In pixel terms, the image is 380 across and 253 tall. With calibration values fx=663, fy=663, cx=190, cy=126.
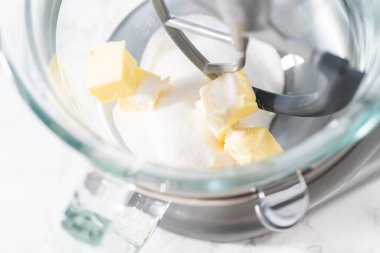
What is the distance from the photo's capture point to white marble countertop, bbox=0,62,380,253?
694 mm

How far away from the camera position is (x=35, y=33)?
1.99ft

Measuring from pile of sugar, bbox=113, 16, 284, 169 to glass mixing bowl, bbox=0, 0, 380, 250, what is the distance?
2cm

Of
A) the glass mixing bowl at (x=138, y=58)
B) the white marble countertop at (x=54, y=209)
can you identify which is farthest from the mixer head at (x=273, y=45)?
the white marble countertop at (x=54, y=209)

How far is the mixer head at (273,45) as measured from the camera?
0.51 metres

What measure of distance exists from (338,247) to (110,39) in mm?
329

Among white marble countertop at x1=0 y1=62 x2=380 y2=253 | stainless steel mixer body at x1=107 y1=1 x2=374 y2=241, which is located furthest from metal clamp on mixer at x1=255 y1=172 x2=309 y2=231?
white marble countertop at x1=0 y1=62 x2=380 y2=253

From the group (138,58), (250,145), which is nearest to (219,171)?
(250,145)

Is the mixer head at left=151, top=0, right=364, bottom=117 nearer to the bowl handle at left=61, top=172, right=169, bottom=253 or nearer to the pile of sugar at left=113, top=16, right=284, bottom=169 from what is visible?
the pile of sugar at left=113, top=16, right=284, bottom=169

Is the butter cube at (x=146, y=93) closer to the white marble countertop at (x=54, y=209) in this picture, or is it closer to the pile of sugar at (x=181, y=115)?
the pile of sugar at (x=181, y=115)

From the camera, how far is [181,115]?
640 mm

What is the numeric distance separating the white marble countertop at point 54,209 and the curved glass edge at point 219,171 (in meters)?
0.20

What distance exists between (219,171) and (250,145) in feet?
0.36

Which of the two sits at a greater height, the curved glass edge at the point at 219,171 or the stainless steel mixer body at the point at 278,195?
the curved glass edge at the point at 219,171

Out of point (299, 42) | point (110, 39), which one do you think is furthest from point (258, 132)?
point (110, 39)
